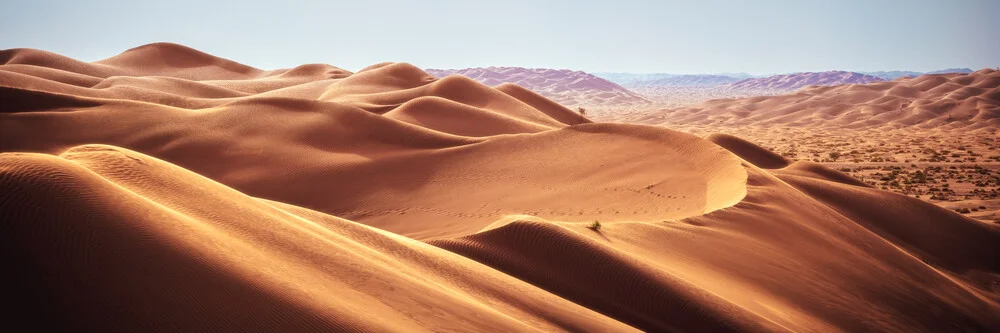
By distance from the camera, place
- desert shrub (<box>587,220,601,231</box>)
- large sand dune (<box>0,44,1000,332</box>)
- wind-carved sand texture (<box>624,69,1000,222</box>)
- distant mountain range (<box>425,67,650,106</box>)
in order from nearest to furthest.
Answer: large sand dune (<box>0,44,1000,332</box>)
desert shrub (<box>587,220,601,231</box>)
wind-carved sand texture (<box>624,69,1000,222</box>)
distant mountain range (<box>425,67,650,106</box>)

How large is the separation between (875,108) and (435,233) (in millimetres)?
85023

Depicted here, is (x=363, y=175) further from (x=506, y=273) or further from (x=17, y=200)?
(x=17, y=200)

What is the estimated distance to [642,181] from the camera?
60.6 feet

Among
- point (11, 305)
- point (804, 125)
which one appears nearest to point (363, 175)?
point (11, 305)

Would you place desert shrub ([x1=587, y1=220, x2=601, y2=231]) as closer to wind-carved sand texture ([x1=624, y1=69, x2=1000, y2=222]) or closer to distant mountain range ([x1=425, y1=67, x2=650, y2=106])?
wind-carved sand texture ([x1=624, y1=69, x2=1000, y2=222])

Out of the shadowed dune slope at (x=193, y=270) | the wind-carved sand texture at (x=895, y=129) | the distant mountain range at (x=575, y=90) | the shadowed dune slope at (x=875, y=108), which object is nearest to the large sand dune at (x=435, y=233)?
the shadowed dune slope at (x=193, y=270)

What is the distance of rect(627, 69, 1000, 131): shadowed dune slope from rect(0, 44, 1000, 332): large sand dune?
5478 centimetres

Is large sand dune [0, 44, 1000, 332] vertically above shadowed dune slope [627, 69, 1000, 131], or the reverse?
large sand dune [0, 44, 1000, 332]

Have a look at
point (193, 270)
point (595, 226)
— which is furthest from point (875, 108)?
point (193, 270)

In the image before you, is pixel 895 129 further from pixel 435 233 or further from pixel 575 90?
pixel 575 90

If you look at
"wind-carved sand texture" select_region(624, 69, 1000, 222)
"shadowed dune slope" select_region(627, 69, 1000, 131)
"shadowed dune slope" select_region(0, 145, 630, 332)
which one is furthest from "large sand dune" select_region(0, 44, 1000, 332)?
"shadowed dune slope" select_region(627, 69, 1000, 131)

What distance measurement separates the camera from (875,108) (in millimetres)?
82562

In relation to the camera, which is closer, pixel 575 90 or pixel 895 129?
pixel 895 129

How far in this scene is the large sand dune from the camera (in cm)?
549
